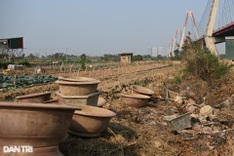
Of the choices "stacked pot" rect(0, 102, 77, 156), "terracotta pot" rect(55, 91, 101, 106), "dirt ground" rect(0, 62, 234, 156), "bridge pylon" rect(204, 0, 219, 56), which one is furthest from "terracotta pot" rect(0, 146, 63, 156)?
"bridge pylon" rect(204, 0, 219, 56)

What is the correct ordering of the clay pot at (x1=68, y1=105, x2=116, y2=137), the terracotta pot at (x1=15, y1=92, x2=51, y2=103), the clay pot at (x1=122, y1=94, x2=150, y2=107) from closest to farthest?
the clay pot at (x1=68, y1=105, x2=116, y2=137) < the terracotta pot at (x1=15, y1=92, x2=51, y2=103) < the clay pot at (x1=122, y1=94, x2=150, y2=107)

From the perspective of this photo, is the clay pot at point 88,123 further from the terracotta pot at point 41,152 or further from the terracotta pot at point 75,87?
the terracotta pot at point 41,152

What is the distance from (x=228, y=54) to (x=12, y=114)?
107 feet

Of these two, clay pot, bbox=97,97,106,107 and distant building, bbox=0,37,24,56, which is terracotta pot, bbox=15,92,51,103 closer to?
clay pot, bbox=97,97,106,107

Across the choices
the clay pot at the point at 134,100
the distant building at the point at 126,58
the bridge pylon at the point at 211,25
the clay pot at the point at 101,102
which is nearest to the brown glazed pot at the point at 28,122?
the clay pot at the point at 101,102

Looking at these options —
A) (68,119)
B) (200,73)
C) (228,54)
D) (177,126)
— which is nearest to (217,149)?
(177,126)

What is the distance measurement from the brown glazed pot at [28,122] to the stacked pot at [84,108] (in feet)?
3.88

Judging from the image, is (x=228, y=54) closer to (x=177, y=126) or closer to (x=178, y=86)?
(x=178, y=86)

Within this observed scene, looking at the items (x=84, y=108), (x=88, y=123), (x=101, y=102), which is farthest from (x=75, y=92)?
(x=101, y=102)

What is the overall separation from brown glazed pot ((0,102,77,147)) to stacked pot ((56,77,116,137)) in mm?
1184

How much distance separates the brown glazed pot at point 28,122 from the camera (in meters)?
3.83

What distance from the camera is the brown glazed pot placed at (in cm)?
383

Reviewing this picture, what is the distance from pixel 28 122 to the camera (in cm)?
385

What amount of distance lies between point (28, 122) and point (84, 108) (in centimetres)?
201
